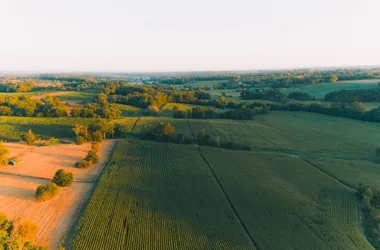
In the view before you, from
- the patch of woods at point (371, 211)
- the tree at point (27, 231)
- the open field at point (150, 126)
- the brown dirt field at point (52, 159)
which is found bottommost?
the patch of woods at point (371, 211)

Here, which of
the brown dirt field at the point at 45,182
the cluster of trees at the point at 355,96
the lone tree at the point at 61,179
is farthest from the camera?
the cluster of trees at the point at 355,96

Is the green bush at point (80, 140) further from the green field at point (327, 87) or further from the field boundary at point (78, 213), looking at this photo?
the green field at point (327, 87)

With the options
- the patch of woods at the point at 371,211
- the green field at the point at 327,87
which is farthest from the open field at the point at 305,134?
the green field at the point at 327,87

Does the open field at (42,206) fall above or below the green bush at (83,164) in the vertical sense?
below

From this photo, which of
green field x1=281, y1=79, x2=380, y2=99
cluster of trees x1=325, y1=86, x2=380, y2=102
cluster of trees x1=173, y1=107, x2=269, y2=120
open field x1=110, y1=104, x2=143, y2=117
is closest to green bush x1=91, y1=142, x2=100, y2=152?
cluster of trees x1=173, y1=107, x2=269, y2=120

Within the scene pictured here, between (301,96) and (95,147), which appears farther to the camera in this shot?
(301,96)

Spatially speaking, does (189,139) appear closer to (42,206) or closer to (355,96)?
(42,206)

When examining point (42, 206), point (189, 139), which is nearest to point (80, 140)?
point (42, 206)
